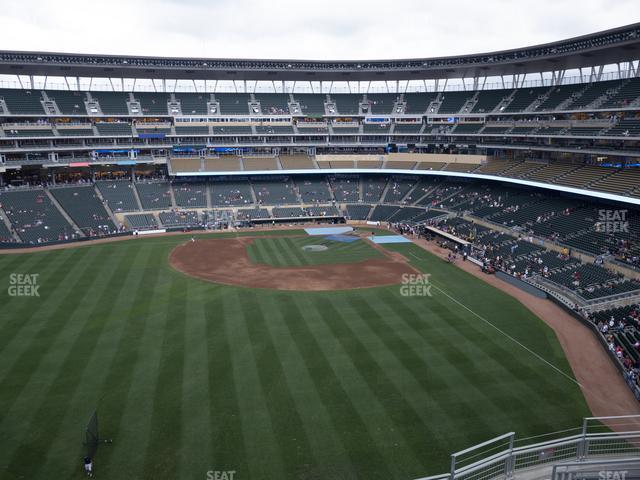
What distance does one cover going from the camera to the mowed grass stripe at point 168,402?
58.4 ft

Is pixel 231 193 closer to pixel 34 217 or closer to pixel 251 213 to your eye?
pixel 251 213

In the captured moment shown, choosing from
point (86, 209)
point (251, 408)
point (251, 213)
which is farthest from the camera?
point (251, 213)

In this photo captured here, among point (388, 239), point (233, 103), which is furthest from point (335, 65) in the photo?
point (388, 239)

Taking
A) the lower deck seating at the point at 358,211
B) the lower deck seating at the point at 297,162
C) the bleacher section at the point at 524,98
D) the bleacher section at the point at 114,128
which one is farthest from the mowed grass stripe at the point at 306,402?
the bleacher section at the point at 114,128

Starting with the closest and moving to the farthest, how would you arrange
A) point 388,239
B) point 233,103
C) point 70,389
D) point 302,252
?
point 70,389 < point 302,252 < point 388,239 < point 233,103

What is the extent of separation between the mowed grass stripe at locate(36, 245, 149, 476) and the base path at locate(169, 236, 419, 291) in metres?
7.61

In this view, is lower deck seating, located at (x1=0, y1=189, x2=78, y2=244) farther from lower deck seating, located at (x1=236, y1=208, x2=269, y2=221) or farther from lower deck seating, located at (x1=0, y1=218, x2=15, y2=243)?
lower deck seating, located at (x1=236, y1=208, x2=269, y2=221)

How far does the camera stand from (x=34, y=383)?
76.3ft

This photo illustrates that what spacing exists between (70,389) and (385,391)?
16.4 m

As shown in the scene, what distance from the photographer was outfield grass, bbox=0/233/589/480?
18344 millimetres

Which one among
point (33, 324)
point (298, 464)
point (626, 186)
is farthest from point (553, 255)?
point (33, 324)

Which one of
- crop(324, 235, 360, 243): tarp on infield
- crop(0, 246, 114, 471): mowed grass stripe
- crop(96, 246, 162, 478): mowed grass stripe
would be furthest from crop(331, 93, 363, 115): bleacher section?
crop(0, 246, 114, 471): mowed grass stripe

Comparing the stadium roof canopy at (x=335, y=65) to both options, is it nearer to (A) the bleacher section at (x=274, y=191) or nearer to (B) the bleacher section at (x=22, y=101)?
(B) the bleacher section at (x=22, y=101)

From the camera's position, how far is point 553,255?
4394cm
